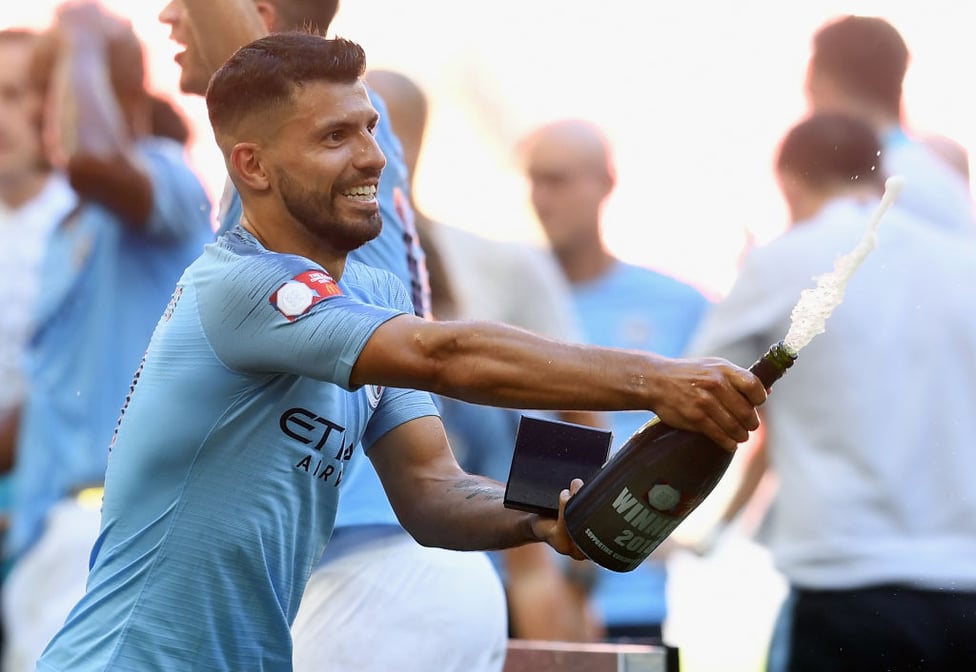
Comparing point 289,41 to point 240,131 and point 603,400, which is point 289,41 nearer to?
point 240,131

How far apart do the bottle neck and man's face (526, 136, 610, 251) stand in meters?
3.85

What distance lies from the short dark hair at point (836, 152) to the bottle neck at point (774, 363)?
2.47 metres

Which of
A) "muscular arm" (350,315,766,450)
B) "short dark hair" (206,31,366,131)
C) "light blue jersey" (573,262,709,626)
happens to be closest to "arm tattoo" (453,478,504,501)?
"muscular arm" (350,315,766,450)

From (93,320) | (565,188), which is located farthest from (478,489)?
(565,188)

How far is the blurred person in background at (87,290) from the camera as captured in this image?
5621 millimetres

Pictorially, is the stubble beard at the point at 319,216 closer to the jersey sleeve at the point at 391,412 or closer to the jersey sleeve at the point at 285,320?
the jersey sleeve at the point at 285,320

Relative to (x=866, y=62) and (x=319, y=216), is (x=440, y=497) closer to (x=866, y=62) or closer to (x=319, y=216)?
(x=319, y=216)

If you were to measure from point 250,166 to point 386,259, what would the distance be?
2.70 feet

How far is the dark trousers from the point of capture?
15.1 ft

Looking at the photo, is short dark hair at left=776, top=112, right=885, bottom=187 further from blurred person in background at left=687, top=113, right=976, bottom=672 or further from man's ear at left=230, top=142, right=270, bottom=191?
man's ear at left=230, top=142, right=270, bottom=191

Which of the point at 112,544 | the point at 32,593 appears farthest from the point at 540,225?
the point at 112,544

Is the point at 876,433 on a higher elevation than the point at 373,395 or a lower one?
lower

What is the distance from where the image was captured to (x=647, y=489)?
8.82 feet

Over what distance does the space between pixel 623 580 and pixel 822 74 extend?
1.77 meters
